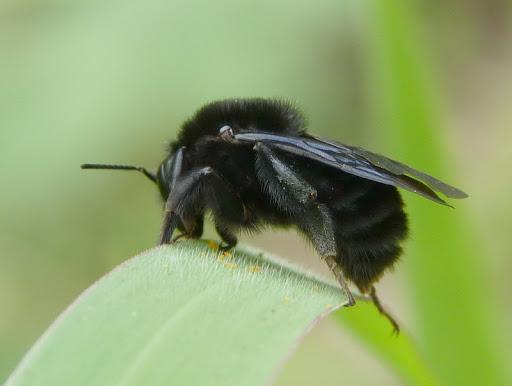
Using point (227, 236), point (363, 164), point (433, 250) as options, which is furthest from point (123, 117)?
point (363, 164)

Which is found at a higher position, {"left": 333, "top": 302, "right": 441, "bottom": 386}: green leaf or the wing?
the wing

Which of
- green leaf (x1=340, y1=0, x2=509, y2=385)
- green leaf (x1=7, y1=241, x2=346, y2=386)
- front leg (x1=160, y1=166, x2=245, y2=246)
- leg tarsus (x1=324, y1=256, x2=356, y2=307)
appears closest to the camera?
green leaf (x1=7, y1=241, x2=346, y2=386)

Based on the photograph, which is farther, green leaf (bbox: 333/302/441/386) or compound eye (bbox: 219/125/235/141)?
Result: compound eye (bbox: 219/125/235/141)

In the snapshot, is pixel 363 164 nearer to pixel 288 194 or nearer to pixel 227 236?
pixel 288 194

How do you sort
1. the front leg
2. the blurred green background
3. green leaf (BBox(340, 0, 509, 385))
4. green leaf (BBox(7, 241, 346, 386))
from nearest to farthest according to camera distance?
green leaf (BBox(7, 241, 346, 386)) → the front leg → green leaf (BBox(340, 0, 509, 385)) → the blurred green background

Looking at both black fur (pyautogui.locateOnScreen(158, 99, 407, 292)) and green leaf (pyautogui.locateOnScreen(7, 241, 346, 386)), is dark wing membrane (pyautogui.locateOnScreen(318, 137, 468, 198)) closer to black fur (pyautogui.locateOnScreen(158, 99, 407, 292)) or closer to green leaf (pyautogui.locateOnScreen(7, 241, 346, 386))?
black fur (pyautogui.locateOnScreen(158, 99, 407, 292))

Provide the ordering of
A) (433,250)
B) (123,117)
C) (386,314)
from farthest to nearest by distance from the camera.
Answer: (123,117)
(433,250)
(386,314)

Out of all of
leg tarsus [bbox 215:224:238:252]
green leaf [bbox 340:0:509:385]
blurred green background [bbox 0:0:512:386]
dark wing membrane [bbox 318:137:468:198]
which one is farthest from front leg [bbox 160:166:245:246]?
blurred green background [bbox 0:0:512:386]
